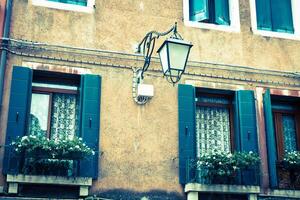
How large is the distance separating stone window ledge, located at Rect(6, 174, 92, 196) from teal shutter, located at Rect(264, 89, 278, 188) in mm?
3496

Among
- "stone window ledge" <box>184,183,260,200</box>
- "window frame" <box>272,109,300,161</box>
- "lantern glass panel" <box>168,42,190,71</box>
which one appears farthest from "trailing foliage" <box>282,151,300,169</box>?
"lantern glass panel" <box>168,42,190,71</box>

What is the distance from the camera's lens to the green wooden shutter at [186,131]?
9867 mm

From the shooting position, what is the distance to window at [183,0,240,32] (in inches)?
432

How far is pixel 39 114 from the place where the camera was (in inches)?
388

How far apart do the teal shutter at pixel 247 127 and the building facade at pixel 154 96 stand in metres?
0.02

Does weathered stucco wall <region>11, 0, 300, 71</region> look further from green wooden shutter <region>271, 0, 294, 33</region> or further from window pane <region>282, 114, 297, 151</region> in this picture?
window pane <region>282, 114, 297, 151</region>

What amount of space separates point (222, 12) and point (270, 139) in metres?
2.86

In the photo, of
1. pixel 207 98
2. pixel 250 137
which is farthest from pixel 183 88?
pixel 250 137

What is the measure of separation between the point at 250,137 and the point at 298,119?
4.84 feet

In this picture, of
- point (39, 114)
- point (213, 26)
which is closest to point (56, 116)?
point (39, 114)

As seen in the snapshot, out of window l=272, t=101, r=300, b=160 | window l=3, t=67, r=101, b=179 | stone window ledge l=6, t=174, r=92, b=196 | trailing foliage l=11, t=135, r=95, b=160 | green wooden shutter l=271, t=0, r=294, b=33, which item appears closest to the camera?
stone window ledge l=6, t=174, r=92, b=196

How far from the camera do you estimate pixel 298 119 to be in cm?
1130

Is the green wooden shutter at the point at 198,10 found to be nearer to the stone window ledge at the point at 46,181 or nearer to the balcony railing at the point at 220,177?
the balcony railing at the point at 220,177

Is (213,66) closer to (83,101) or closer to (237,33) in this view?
(237,33)
